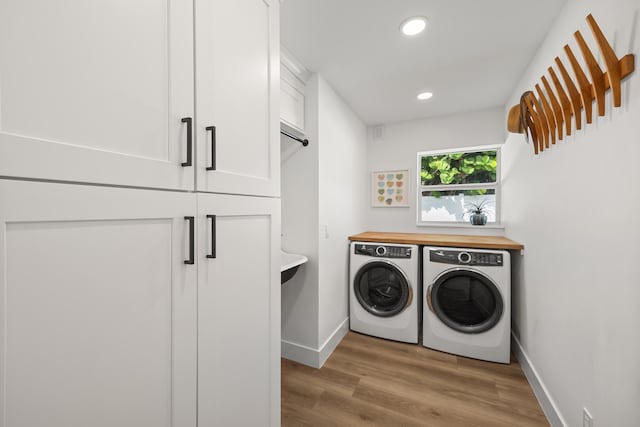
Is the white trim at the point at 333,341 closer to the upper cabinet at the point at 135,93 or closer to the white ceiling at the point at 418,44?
the upper cabinet at the point at 135,93

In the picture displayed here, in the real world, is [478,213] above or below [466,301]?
above

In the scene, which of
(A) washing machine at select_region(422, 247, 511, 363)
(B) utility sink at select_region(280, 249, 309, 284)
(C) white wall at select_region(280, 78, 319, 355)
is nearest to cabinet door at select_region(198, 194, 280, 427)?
(B) utility sink at select_region(280, 249, 309, 284)

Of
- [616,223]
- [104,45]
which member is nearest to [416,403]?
[616,223]

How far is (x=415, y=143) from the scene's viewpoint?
10.5ft

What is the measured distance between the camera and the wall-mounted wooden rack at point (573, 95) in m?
0.97

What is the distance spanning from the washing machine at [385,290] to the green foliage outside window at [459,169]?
3.80 feet

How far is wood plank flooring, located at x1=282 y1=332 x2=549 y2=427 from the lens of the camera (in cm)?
159

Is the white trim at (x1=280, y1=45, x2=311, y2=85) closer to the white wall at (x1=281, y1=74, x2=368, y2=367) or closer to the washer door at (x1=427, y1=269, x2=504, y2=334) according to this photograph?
the white wall at (x1=281, y1=74, x2=368, y2=367)

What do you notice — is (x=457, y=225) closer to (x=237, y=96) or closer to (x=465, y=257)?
(x=465, y=257)

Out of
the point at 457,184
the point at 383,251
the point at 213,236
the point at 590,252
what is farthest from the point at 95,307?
the point at 457,184

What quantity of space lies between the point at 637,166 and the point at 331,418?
6.11 ft

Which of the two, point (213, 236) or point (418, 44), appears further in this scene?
point (418, 44)

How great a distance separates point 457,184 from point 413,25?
80.9 inches

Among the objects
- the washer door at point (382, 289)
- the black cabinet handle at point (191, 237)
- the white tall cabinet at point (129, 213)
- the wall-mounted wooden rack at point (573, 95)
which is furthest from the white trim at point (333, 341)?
the wall-mounted wooden rack at point (573, 95)
